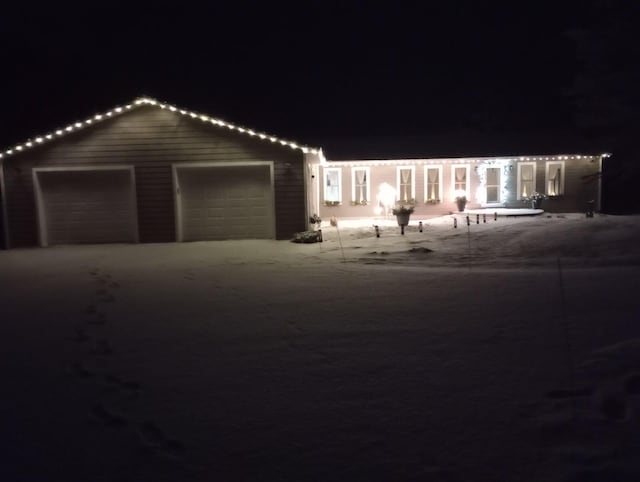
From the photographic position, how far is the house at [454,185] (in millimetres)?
20578

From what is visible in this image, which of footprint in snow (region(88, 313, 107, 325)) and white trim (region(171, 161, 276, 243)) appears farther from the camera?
Answer: white trim (region(171, 161, 276, 243))

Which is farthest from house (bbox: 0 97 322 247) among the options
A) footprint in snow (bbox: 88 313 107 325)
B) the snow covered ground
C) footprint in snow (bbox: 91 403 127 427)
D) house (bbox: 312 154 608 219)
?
footprint in snow (bbox: 91 403 127 427)

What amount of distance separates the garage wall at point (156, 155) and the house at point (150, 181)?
3 centimetres

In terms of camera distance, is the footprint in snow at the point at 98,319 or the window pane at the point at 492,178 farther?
the window pane at the point at 492,178

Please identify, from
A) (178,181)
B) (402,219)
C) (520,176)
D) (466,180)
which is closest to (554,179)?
(520,176)

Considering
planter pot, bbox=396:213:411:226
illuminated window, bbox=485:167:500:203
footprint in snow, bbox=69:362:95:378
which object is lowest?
footprint in snow, bbox=69:362:95:378

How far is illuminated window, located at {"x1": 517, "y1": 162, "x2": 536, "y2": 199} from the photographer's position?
20.7 m

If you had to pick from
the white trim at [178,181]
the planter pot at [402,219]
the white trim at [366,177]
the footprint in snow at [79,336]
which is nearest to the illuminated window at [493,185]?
the white trim at [366,177]

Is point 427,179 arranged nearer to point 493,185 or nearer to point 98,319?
point 493,185

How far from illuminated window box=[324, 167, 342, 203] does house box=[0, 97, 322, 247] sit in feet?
18.5

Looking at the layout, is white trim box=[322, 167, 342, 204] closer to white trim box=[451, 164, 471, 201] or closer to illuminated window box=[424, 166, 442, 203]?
illuminated window box=[424, 166, 442, 203]

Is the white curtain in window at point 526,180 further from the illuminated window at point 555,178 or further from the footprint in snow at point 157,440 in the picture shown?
the footprint in snow at point 157,440

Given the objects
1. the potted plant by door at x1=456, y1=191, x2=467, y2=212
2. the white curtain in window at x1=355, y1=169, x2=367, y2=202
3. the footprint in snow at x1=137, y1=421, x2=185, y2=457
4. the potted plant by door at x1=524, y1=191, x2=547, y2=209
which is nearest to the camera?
the footprint in snow at x1=137, y1=421, x2=185, y2=457

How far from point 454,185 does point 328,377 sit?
57.7 ft
